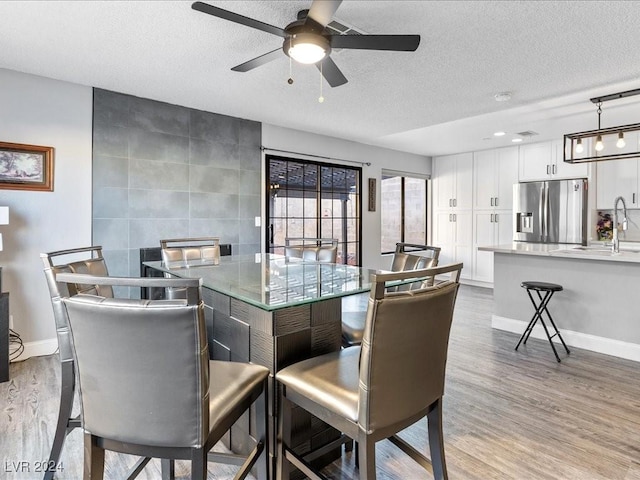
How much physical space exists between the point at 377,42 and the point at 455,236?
5.53m

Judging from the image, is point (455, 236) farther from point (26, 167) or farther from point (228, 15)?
point (26, 167)

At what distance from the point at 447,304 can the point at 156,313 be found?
0.95 meters

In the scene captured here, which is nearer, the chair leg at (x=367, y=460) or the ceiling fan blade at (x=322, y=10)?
the chair leg at (x=367, y=460)

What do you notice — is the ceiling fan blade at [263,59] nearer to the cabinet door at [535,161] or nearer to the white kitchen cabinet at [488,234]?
the cabinet door at [535,161]

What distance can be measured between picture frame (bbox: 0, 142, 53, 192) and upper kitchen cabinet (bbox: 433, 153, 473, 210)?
608 cm

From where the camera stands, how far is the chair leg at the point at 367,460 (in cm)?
121

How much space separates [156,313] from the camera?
3.29 ft

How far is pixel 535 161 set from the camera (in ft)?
19.2

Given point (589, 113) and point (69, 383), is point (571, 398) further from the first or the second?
point (589, 113)

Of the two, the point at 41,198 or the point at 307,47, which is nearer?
the point at 307,47

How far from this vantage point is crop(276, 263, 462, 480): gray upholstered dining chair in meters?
1.17

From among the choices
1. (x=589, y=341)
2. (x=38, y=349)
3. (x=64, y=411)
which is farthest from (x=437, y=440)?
(x=38, y=349)

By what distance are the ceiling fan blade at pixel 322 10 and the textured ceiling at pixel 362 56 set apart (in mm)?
351

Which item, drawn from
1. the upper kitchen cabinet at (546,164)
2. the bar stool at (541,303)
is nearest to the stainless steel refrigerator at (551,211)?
the upper kitchen cabinet at (546,164)
